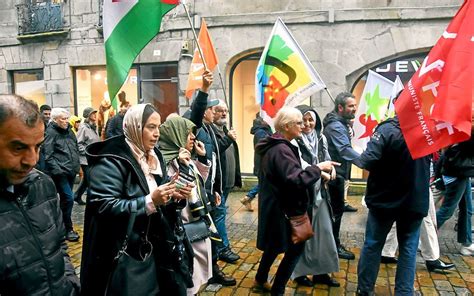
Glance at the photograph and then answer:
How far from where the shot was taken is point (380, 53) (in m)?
8.99

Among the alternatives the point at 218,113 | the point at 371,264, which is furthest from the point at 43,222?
the point at 218,113

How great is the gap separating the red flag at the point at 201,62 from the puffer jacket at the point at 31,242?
4.35 m

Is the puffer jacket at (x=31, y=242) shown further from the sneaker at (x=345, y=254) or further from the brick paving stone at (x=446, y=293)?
the sneaker at (x=345, y=254)

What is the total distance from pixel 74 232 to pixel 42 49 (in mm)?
7198

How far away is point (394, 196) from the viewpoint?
366cm

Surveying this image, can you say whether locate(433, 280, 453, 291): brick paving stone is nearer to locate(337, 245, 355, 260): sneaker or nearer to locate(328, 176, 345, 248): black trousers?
locate(337, 245, 355, 260): sneaker

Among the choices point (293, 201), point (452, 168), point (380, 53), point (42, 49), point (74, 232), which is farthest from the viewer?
point (42, 49)

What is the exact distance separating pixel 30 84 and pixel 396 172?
11.3 metres

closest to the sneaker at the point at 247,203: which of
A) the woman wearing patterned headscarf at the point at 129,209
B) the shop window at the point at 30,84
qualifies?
the woman wearing patterned headscarf at the point at 129,209

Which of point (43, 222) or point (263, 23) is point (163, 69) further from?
point (43, 222)

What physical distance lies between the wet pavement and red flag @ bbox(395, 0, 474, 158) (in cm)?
188

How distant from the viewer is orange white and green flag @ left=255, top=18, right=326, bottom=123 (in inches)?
202

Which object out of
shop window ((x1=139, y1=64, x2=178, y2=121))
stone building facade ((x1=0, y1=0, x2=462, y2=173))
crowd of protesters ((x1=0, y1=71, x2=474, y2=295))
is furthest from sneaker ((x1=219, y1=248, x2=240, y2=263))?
shop window ((x1=139, y1=64, x2=178, y2=121))

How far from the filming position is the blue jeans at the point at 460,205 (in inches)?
201
